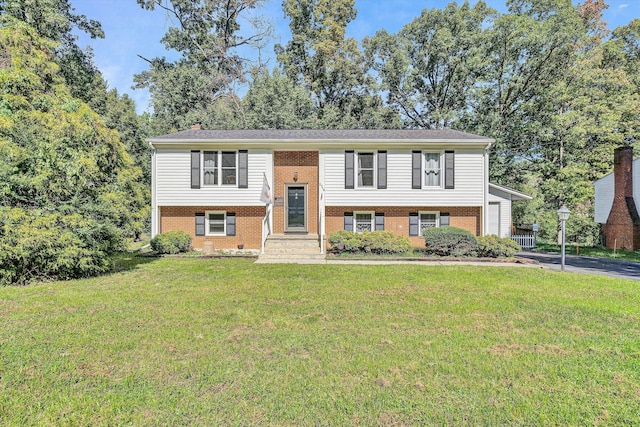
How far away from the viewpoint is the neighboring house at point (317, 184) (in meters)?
13.4

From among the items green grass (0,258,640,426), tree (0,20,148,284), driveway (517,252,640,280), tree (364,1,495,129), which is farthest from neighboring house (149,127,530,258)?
tree (364,1,495,129)

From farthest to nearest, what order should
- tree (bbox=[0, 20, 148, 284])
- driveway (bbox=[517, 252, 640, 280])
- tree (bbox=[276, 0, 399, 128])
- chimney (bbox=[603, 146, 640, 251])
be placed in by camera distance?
tree (bbox=[276, 0, 399, 128]) → chimney (bbox=[603, 146, 640, 251]) → driveway (bbox=[517, 252, 640, 280]) → tree (bbox=[0, 20, 148, 284])

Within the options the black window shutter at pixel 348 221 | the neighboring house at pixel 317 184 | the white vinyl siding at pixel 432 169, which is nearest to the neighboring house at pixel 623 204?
the neighboring house at pixel 317 184

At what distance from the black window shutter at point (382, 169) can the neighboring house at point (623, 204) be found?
13820 mm

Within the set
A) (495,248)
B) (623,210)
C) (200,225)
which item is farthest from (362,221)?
(623,210)

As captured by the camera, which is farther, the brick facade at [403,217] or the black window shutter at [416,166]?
the brick facade at [403,217]

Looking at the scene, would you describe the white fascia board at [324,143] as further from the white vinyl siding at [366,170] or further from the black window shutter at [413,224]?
the black window shutter at [413,224]

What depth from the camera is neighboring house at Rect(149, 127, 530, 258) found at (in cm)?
1339

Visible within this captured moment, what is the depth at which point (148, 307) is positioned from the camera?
5457 mm

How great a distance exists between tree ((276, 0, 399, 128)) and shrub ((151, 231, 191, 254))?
15.6 m

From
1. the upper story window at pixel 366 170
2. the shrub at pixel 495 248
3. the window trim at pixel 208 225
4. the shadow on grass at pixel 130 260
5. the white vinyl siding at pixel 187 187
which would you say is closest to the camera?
the shadow on grass at pixel 130 260

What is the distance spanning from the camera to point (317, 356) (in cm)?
368

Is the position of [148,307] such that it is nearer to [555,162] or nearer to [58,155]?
[58,155]

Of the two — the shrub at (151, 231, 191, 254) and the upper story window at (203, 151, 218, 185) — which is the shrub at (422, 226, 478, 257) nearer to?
the upper story window at (203, 151, 218, 185)
